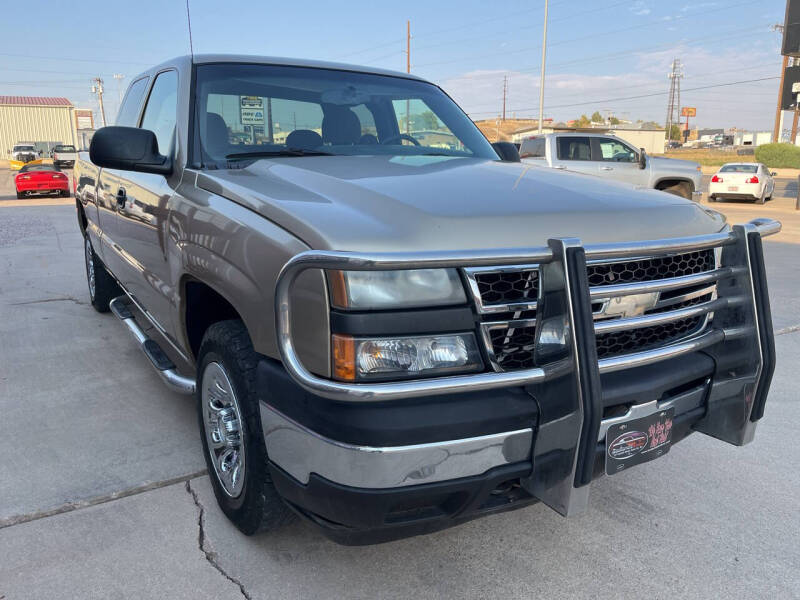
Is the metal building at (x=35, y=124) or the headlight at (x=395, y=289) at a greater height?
the metal building at (x=35, y=124)

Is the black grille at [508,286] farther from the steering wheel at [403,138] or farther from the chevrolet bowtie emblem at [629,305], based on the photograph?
the steering wheel at [403,138]

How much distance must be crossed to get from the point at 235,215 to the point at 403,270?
810 millimetres

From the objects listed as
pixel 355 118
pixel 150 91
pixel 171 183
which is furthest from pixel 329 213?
pixel 150 91

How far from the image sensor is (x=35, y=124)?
5916 centimetres

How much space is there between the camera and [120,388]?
4059 mm

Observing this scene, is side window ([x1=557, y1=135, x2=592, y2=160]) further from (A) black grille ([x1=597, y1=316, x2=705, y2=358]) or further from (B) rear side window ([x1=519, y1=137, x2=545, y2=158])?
(A) black grille ([x1=597, y1=316, x2=705, y2=358])

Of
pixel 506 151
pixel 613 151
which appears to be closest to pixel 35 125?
pixel 613 151

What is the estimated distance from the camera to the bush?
42906 millimetres

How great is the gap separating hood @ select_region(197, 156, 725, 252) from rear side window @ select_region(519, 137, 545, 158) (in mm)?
11570

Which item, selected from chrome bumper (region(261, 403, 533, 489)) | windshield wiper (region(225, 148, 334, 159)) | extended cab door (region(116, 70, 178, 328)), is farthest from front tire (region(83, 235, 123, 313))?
chrome bumper (region(261, 403, 533, 489))

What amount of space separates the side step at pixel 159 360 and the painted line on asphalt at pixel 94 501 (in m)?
0.40

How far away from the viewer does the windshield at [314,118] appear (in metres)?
3.00

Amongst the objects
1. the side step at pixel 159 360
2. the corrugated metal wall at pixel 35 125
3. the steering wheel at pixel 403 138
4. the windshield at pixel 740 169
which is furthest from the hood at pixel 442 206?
the corrugated metal wall at pixel 35 125

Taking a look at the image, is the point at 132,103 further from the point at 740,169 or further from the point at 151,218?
the point at 740,169
